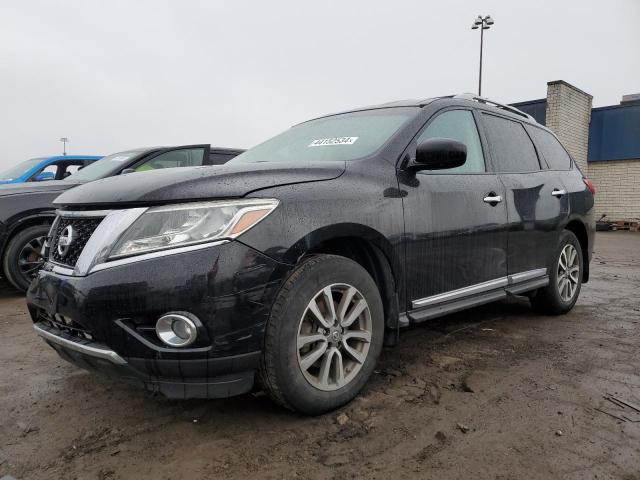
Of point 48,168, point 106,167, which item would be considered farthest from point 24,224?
point 48,168

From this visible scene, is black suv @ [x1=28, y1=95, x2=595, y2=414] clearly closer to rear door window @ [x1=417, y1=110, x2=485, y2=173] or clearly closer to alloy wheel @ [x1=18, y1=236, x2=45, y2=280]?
rear door window @ [x1=417, y1=110, x2=485, y2=173]

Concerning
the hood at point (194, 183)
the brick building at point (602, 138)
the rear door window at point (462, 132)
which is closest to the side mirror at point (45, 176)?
the hood at point (194, 183)

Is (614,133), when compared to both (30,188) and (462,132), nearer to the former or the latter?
(462,132)

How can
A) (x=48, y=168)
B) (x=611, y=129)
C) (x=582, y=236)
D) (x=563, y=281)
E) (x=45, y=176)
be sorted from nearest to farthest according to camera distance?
(x=563, y=281) → (x=582, y=236) → (x=45, y=176) → (x=48, y=168) → (x=611, y=129)

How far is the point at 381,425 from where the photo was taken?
2.25 m

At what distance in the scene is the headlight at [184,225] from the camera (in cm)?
201

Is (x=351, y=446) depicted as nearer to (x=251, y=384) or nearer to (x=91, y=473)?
(x=251, y=384)

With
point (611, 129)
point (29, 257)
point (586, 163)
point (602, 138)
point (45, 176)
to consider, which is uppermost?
point (611, 129)

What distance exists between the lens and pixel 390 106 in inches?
130

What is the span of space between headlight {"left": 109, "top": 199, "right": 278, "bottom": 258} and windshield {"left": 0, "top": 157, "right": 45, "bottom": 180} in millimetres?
6451

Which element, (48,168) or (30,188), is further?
(48,168)

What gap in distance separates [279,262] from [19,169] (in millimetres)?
7099

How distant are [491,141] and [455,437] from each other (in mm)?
2254

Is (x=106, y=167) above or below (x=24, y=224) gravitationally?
above
